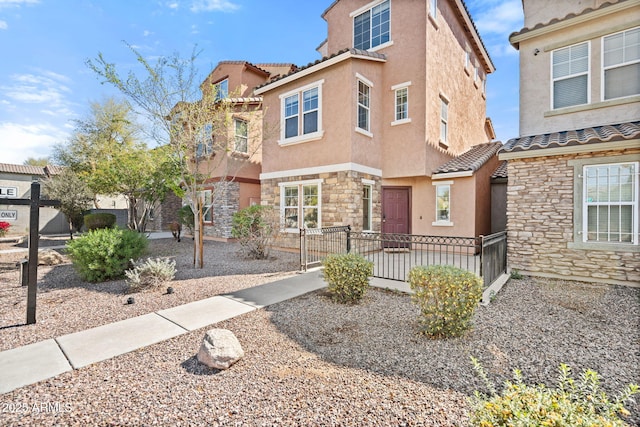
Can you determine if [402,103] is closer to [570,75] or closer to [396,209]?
[396,209]

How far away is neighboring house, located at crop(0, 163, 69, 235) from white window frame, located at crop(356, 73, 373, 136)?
844 inches

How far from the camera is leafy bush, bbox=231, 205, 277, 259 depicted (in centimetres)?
1027

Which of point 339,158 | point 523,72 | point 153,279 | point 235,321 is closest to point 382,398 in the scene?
point 235,321

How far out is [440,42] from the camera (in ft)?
39.8

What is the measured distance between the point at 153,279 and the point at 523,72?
40.3 ft

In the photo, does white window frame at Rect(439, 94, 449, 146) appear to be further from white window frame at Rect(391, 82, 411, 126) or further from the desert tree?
the desert tree

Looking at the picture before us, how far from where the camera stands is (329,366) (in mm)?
3457

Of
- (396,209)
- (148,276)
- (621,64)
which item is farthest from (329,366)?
(621,64)

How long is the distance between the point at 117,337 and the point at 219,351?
1935mm

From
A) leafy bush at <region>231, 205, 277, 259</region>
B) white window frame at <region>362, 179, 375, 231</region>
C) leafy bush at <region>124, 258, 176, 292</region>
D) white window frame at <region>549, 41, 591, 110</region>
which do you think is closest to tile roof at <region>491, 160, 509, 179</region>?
white window frame at <region>549, 41, 591, 110</region>

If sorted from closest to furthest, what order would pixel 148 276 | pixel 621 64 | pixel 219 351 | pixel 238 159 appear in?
pixel 219 351 < pixel 148 276 < pixel 621 64 < pixel 238 159

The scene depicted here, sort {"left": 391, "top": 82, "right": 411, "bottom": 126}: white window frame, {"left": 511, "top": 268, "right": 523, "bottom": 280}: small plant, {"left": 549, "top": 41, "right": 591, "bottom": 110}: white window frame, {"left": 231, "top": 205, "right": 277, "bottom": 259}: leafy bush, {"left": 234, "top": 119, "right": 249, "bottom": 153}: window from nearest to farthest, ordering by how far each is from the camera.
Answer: {"left": 511, "top": 268, "right": 523, "bottom": 280}: small plant → {"left": 549, "top": 41, "right": 591, "bottom": 110}: white window frame → {"left": 231, "top": 205, "right": 277, "bottom": 259}: leafy bush → {"left": 391, "top": 82, "right": 411, "bottom": 126}: white window frame → {"left": 234, "top": 119, "right": 249, "bottom": 153}: window

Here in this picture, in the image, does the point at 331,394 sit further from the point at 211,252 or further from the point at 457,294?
the point at 211,252

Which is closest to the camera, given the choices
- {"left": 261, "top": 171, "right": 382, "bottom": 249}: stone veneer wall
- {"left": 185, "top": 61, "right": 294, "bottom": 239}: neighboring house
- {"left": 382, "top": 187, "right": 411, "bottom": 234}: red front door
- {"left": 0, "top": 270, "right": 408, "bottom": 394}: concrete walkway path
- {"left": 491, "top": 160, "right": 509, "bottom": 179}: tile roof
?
{"left": 0, "top": 270, "right": 408, "bottom": 394}: concrete walkway path
